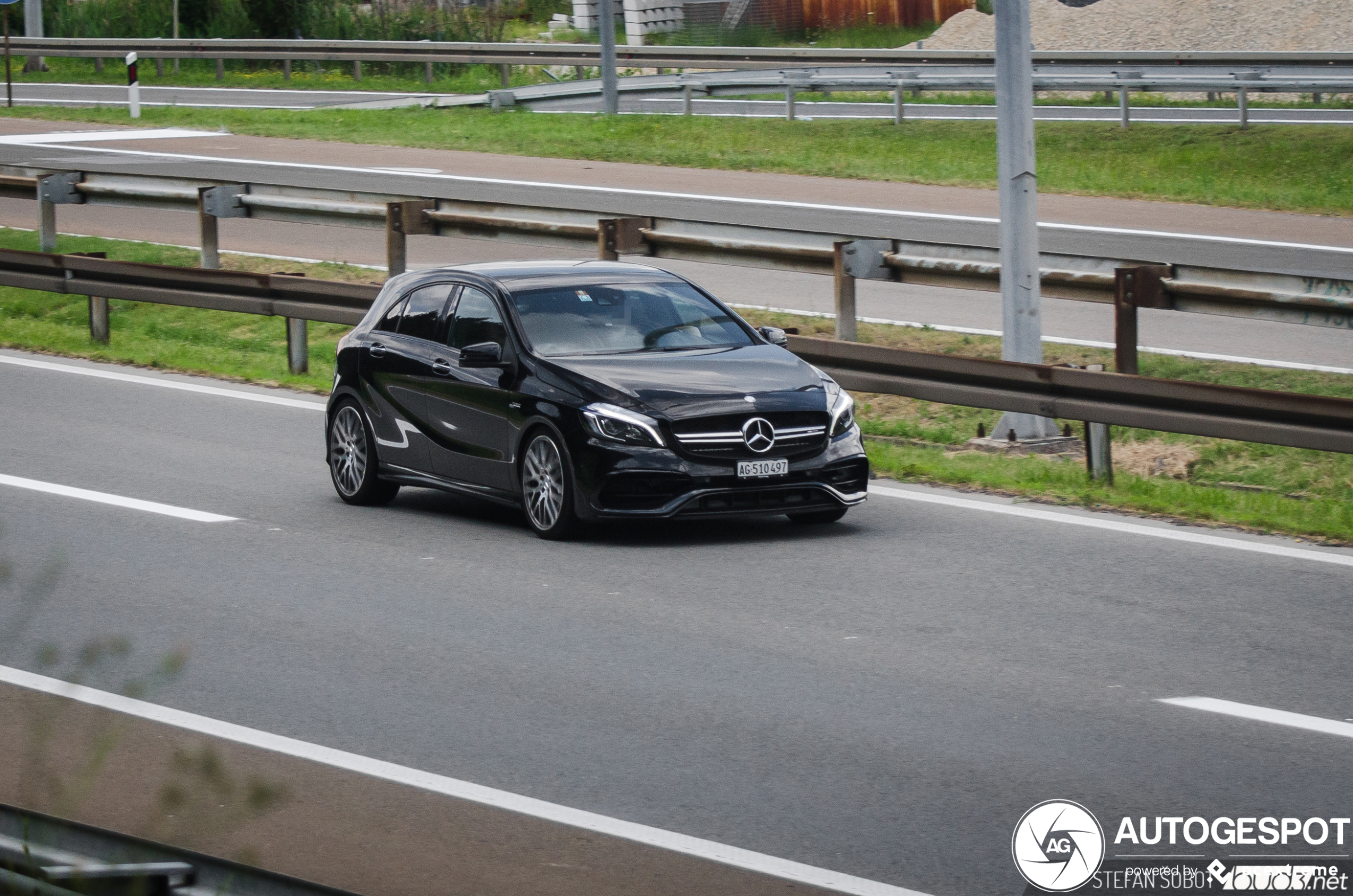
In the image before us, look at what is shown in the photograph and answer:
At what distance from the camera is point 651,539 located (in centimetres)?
1056

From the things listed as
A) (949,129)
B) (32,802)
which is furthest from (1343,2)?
(32,802)

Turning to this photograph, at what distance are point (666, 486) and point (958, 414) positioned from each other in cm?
541

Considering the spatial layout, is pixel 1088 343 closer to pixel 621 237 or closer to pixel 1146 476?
pixel 1146 476

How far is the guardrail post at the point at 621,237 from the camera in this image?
A: 16.6 m

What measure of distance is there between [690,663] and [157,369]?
1044 cm

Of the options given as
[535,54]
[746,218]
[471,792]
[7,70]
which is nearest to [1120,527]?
[471,792]

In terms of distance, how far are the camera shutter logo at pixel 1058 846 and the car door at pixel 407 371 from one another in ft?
20.0

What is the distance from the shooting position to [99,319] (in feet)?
60.5

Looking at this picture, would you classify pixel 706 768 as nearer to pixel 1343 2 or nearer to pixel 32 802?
pixel 32 802

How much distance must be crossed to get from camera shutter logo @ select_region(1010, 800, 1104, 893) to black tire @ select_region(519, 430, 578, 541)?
4.67 metres

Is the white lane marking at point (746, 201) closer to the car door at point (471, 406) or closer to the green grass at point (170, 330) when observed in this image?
the green grass at point (170, 330)

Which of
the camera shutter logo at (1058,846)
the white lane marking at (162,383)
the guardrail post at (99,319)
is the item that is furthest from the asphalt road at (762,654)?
the guardrail post at (99,319)

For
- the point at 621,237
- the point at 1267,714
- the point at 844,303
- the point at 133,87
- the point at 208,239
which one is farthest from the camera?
the point at 133,87

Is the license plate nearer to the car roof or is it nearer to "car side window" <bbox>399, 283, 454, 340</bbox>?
the car roof
